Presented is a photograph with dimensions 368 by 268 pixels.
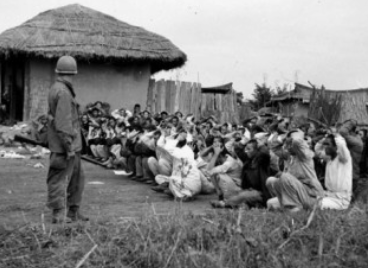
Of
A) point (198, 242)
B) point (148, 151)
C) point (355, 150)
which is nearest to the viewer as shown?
point (198, 242)

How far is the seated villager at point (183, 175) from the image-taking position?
9711 mm

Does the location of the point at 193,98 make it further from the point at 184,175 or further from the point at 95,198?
the point at 95,198

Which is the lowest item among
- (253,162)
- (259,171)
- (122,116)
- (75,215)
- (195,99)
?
(75,215)

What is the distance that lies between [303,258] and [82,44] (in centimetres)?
1448

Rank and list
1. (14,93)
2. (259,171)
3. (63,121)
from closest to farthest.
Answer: (63,121) → (259,171) → (14,93)

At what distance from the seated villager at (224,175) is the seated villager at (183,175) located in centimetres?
30

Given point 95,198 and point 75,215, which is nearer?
point 75,215

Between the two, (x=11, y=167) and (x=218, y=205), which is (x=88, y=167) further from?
(x=218, y=205)

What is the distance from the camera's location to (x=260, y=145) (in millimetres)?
9000

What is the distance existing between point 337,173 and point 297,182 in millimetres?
687

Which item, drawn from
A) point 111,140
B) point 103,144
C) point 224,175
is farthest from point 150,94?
point 224,175

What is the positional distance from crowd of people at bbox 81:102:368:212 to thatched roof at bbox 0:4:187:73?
6.07m

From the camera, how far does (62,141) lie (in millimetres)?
7129

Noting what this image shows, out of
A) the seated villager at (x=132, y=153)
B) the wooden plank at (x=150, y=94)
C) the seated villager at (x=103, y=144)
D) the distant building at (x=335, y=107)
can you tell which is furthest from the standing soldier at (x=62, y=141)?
the wooden plank at (x=150, y=94)
